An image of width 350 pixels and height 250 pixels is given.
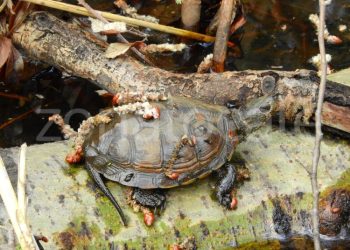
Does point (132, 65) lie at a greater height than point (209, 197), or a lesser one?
greater

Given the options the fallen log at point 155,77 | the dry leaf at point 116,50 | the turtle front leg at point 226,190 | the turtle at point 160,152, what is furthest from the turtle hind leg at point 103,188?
the dry leaf at point 116,50

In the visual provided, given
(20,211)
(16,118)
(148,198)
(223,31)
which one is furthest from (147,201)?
(223,31)

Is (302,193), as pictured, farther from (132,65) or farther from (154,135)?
(132,65)

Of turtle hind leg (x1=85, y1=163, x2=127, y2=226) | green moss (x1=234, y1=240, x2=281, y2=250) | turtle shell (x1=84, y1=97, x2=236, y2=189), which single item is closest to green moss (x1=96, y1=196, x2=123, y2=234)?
turtle hind leg (x1=85, y1=163, x2=127, y2=226)

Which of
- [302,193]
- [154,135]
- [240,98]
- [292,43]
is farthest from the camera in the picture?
[292,43]

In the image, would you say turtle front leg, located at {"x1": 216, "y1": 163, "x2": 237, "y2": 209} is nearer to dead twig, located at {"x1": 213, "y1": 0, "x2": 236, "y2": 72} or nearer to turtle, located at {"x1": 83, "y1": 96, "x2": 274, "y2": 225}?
turtle, located at {"x1": 83, "y1": 96, "x2": 274, "y2": 225}

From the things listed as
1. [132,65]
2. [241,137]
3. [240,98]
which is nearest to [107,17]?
[132,65]

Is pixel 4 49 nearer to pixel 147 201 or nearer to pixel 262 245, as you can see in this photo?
pixel 147 201
